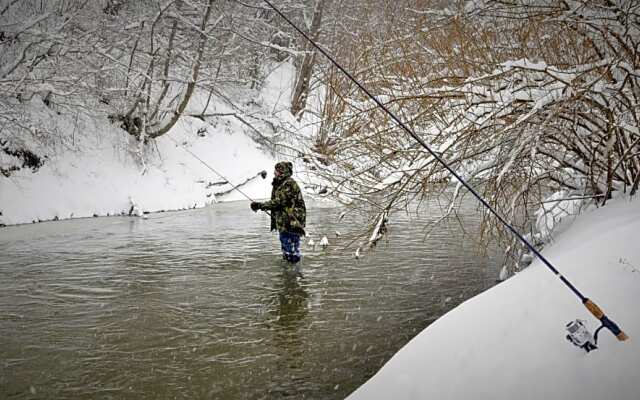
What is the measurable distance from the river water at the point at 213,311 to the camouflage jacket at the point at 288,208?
76cm

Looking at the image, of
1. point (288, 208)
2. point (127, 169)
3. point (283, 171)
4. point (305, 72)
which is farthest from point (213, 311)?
point (305, 72)

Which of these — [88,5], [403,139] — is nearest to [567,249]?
[403,139]

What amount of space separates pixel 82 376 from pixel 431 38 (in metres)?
5.36

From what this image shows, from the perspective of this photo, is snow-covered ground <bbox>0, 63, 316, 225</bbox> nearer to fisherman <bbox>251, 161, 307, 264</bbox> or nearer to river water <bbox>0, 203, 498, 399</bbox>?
river water <bbox>0, 203, 498, 399</bbox>

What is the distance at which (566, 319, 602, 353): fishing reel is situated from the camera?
2924 mm

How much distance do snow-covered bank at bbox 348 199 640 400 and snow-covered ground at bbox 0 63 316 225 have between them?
13300 millimetres

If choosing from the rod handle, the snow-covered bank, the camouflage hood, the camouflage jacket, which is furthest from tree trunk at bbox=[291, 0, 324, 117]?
the rod handle

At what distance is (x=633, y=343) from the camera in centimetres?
292

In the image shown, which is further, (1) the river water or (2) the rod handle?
(1) the river water

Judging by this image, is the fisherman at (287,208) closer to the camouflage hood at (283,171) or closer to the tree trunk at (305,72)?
the camouflage hood at (283,171)

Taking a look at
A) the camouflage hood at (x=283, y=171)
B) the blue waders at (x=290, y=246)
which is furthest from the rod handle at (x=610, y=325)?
the camouflage hood at (x=283, y=171)

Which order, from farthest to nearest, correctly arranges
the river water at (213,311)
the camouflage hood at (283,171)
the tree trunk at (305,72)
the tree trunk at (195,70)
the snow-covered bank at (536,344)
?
the tree trunk at (305,72), the tree trunk at (195,70), the camouflage hood at (283,171), the river water at (213,311), the snow-covered bank at (536,344)

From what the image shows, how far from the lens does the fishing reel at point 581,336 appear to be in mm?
2924

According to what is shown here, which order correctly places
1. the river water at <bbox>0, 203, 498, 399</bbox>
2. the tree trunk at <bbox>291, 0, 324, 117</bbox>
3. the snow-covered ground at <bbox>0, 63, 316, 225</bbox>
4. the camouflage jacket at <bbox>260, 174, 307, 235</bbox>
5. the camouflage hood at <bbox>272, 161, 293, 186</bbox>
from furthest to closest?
1. the tree trunk at <bbox>291, 0, 324, 117</bbox>
2. the snow-covered ground at <bbox>0, 63, 316, 225</bbox>
3. the camouflage hood at <bbox>272, 161, 293, 186</bbox>
4. the camouflage jacket at <bbox>260, 174, 307, 235</bbox>
5. the river water at <bbox>0, 203, 498, 399</bbox>
